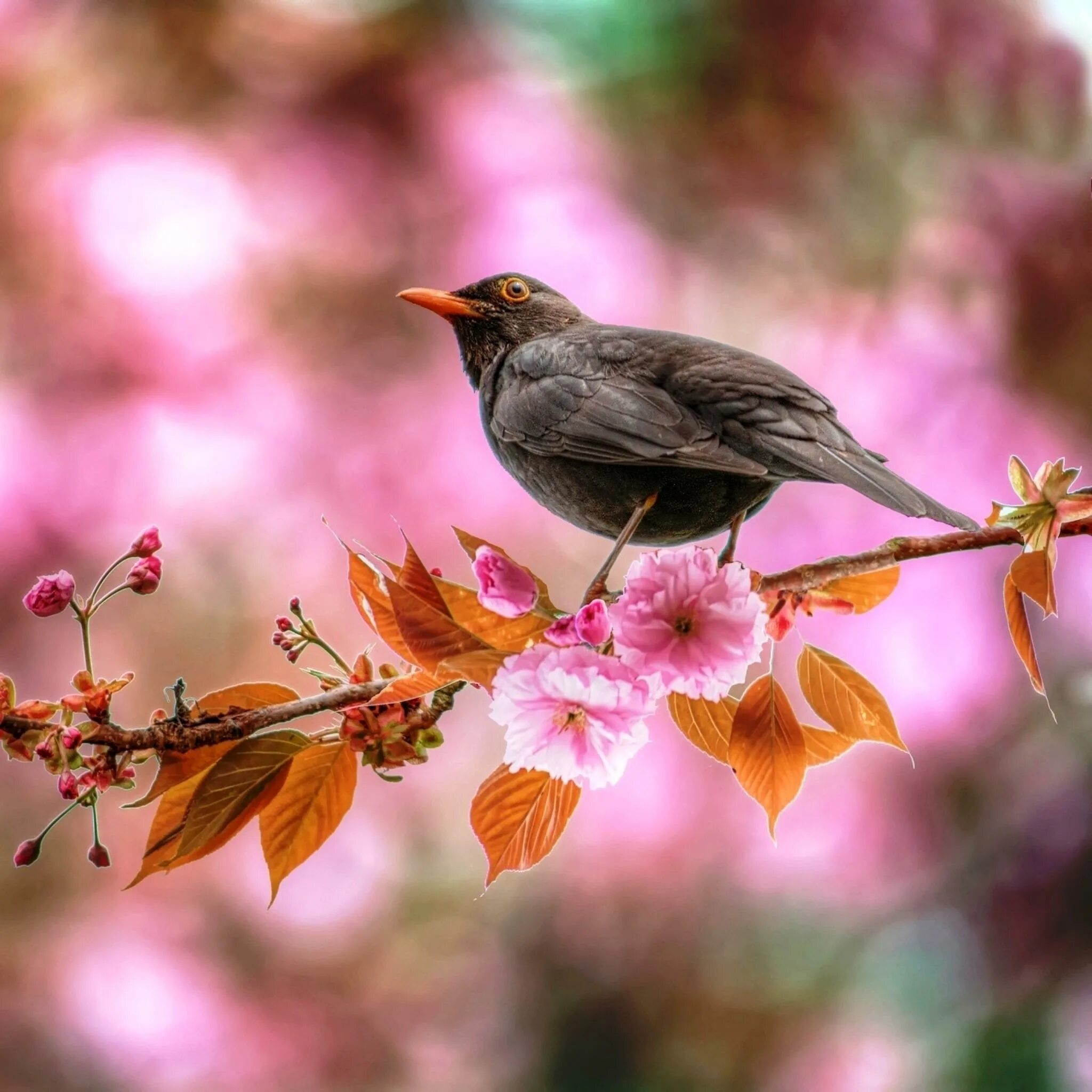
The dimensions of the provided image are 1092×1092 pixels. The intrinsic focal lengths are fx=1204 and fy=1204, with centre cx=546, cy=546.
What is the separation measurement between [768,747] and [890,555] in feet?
0.42

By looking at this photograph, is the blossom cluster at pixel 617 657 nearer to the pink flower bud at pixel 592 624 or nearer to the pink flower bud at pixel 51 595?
the pink flower bud at pixel 592 624

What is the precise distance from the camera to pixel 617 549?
0.76 metres

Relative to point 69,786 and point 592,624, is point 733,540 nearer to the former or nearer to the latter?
point 592,624

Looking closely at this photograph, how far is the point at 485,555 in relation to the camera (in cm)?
63

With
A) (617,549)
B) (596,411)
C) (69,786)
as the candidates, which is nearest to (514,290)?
(596,411)

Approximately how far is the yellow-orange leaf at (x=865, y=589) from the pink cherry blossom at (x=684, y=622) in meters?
0.11

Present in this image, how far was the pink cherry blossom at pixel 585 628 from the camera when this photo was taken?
0.63 metres

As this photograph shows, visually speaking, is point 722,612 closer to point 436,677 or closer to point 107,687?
point 436,677

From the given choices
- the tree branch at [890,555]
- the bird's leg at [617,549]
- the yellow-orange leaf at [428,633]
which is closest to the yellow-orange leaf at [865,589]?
the tree branch at [890,555]

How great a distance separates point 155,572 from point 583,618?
23 cm

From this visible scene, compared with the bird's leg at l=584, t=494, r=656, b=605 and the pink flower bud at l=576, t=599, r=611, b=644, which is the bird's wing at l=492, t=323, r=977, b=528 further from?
the pink flower bud at l=576, t=599, r=611, b=644

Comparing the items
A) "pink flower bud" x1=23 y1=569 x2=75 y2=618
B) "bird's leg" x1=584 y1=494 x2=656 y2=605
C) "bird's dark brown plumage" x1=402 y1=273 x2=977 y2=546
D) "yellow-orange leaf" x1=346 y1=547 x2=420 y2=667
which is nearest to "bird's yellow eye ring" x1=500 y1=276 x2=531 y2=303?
"bird's dark brown plumage" x1=402 y1=273 x2=977 y2=546

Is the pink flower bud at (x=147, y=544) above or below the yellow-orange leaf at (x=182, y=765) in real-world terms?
above

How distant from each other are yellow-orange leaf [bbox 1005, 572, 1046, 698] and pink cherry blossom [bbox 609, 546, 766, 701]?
0.50 feet
